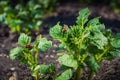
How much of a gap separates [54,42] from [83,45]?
3.73 ft

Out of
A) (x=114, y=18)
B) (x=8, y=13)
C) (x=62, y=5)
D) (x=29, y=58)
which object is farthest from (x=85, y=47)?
(x=62, y=5)

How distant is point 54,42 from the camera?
141 inches

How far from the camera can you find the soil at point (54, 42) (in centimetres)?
285

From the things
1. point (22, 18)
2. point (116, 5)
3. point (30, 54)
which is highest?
point (116, 5)

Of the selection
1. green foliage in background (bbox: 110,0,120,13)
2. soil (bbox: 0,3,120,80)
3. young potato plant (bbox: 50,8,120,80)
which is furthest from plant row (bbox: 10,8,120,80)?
green foliage in background (bbox: 110,0,120,13)

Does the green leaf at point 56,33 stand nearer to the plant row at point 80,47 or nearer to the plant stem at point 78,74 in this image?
the plant row at point 80,47

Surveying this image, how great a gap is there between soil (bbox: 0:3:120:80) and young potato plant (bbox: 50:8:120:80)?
Result: 31 cm

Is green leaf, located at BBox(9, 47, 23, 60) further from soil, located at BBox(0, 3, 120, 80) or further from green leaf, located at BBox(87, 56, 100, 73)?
green leaf, located at BBox(87, 56, 100, 73)

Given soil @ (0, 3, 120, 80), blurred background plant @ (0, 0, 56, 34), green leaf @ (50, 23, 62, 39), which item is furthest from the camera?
blurred background plant @ (0, 0, 56, 34)

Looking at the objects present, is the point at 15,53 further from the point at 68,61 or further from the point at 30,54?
the point at 68,61

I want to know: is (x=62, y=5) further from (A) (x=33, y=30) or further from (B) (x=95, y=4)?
(A) (x=33, y=30)

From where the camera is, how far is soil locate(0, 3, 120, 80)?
285 centimetres

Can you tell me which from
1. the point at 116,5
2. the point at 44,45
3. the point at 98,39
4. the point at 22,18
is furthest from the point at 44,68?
the point at 116,5

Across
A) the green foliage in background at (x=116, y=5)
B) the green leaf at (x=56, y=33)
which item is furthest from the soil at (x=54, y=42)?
the green leaf at (x=56, y=33)
